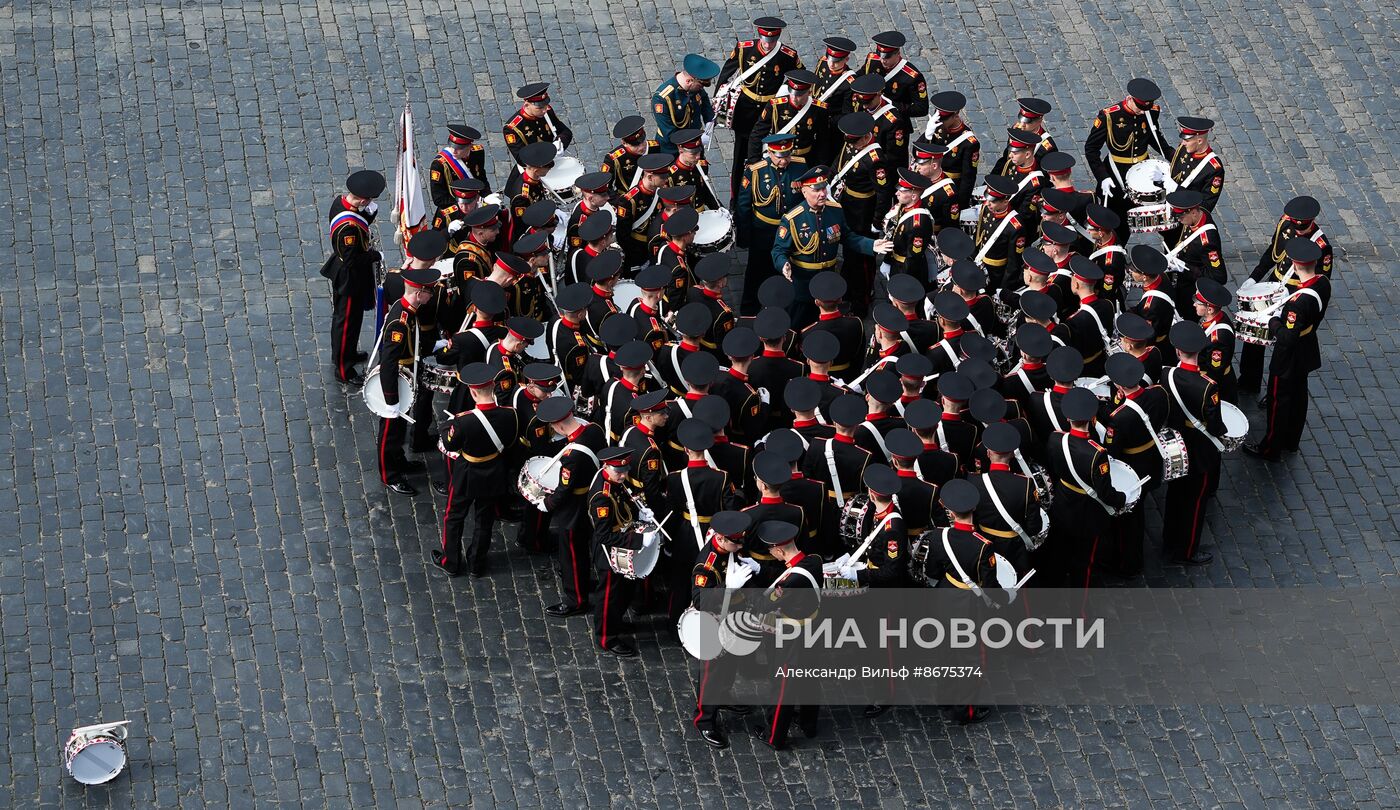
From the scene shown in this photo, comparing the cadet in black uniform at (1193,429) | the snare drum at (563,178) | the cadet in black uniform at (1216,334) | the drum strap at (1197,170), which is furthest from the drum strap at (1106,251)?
the snare drum at (563,178)

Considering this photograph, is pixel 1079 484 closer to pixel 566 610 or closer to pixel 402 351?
pixel 566 610

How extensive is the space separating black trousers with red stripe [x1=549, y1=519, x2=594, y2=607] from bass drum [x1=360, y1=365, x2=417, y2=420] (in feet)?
4.83

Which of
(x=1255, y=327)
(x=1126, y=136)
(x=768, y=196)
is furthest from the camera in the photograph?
(x=1126, y=136)

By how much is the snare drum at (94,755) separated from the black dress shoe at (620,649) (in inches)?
132

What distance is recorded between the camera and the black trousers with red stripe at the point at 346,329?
15781 mm

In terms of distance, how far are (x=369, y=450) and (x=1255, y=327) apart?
710cm

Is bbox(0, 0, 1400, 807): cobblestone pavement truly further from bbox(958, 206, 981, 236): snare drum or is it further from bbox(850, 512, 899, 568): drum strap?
bbox(958, 206, 981, 236): snare drum

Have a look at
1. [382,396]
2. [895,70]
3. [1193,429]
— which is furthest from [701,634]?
[895,70]

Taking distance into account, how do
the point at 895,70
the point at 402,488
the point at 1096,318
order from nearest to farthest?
the point at 1096,318, the point at 402,488, the point at 895,70

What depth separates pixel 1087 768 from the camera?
42.4 ft

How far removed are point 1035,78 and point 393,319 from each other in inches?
342

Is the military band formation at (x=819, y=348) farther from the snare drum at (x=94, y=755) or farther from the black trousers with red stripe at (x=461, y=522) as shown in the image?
the snare drum at (x=94, y=755)

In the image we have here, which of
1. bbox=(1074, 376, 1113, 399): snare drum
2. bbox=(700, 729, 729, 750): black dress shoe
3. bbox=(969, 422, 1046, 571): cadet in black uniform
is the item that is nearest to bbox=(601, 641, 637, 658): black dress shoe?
bbox=(700, 729, 729, 750): black dress shoe

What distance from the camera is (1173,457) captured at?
44.8 feet
